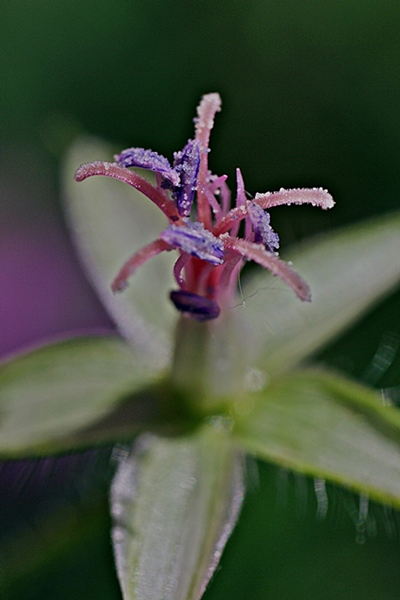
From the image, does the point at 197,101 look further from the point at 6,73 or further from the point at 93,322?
the point at 93,322

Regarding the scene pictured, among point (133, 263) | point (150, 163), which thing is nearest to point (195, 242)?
point (133, 263)

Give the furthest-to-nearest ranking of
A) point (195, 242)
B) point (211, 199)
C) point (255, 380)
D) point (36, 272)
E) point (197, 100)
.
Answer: point (197, 100) < point (36, 272) < point (255, 380) < point (211, 199) < point (195, 242)

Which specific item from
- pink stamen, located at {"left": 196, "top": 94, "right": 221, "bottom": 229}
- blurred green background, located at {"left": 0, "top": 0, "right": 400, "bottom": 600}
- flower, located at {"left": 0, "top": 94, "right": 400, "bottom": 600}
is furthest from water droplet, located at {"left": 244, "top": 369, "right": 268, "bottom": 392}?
blurred green background, located at {"left": 0, "top": 0, "right": 400, "bottom": 600}

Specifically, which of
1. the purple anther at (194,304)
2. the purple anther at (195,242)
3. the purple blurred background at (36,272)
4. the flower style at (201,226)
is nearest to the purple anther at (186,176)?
the flower style at (201,226)

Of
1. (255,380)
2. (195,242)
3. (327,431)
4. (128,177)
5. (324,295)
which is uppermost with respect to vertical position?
(128,177)

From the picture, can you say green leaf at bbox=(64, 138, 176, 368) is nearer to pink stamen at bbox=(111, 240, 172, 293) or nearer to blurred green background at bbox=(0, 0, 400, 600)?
pink stamen at bbox=(111, 240, 172, 293)

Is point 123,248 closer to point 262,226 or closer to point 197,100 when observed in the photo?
point 262,226
